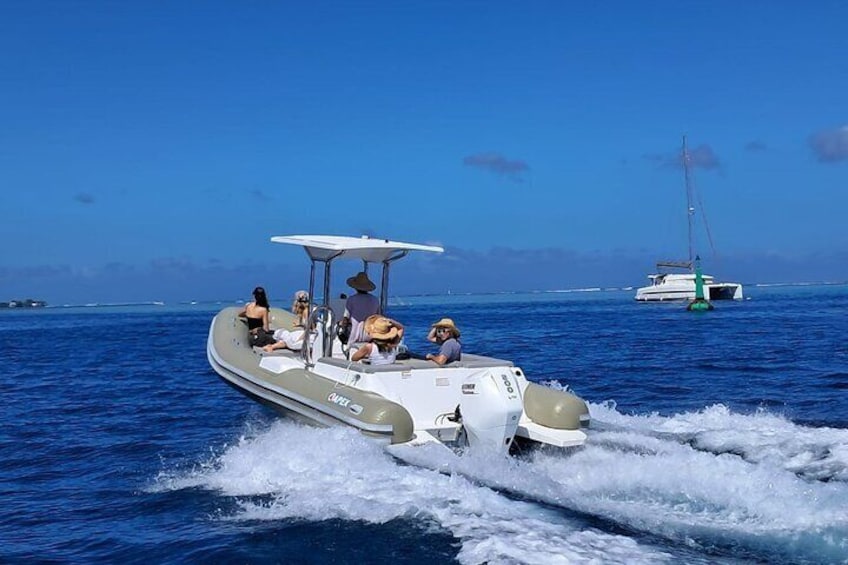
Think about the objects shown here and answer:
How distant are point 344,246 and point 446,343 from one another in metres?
1.72

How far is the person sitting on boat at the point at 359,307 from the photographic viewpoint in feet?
32.6

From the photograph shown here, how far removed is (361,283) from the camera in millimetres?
10312

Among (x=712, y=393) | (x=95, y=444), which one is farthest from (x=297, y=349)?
(x=712, y=393)

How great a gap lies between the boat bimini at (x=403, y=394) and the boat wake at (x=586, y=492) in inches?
8.7

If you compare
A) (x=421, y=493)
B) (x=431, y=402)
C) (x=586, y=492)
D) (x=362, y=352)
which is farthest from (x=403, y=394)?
(x=586, y=492)

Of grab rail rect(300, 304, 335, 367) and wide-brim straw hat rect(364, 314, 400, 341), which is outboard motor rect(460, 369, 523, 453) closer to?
wide-brim straw hat rect(364, 314, 400, 341)

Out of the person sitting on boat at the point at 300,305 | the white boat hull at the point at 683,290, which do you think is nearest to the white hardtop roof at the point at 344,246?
the person sitting on boat at the point at 300,305

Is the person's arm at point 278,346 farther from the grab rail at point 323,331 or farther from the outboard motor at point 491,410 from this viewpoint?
the outboard motor at point 491,410

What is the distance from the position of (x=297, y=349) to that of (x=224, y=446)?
1536 millimetres

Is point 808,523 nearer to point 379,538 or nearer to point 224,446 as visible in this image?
point 379,538

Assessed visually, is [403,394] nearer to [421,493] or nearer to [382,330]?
[382,330]

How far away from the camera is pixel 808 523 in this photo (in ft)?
19.6

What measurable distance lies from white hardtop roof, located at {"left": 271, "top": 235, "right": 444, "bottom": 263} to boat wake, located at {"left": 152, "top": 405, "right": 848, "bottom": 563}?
7.17 ft

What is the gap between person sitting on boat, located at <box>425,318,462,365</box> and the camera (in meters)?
8.88
